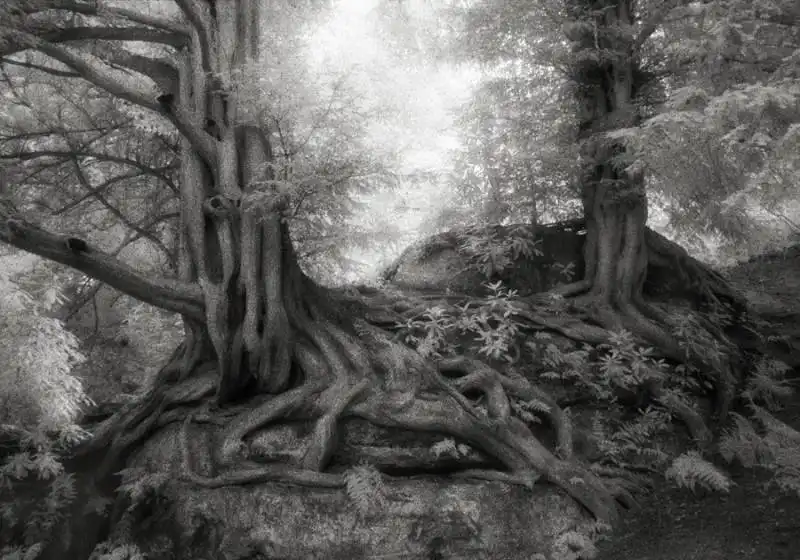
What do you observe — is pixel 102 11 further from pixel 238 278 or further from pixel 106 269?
pixel 238 278

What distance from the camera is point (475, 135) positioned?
24.8 feet

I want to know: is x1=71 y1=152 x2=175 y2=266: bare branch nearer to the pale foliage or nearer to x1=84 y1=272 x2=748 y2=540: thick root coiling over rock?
x1=84 y1=272 x2=748 y2=540: thick root coiling over rock

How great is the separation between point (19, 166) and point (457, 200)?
5492 millimetres

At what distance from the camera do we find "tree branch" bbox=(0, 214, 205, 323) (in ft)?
16.4

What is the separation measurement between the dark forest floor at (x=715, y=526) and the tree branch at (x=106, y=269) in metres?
4.53

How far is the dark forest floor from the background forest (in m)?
2.50

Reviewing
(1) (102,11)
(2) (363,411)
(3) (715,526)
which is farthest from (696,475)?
(1) (102,11)

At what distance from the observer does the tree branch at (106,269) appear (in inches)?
197

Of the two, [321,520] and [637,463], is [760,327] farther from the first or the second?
[321,520]

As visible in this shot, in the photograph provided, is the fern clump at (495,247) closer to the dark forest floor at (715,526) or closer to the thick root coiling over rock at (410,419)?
the thick root coiling over rock at (410,419)

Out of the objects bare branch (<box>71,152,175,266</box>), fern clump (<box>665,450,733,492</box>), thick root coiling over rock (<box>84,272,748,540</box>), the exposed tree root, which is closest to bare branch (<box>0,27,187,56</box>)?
bare branch (<box>71,152,175,266</box>)

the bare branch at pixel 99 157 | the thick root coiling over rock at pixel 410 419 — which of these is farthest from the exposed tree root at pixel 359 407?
the bare branch at pixel 99 157

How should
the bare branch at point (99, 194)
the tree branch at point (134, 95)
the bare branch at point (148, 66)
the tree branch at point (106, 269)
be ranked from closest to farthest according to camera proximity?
the tree branch at point (106, 269)
the tree branch at point (134, 95)
the bare branch at point (148, 66)
the bare branch at point (99, 194)

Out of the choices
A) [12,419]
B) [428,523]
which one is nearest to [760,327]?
[428,523]
